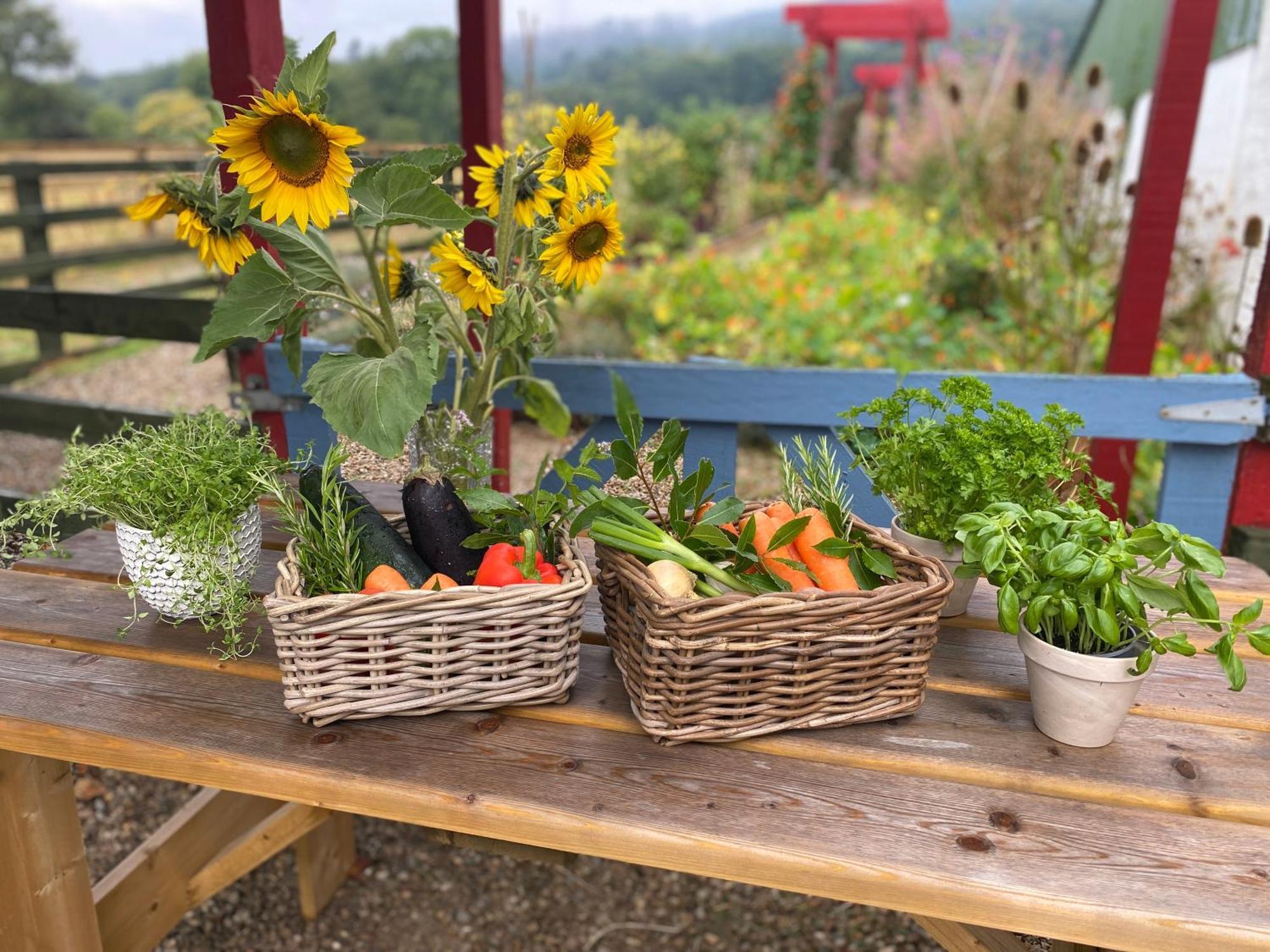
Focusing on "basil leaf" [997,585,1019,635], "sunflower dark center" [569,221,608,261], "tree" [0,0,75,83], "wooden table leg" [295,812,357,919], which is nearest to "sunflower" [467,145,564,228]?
"sunflower dark center" [569,221,608,261]

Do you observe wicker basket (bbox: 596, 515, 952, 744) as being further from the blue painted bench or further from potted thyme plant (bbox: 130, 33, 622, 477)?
the blue painted bench

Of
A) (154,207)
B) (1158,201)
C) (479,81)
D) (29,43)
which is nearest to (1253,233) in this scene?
(1158,201)

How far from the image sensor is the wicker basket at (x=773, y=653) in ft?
3.19

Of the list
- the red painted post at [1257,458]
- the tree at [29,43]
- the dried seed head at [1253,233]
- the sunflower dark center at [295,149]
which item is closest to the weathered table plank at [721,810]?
the sunflower dark center at [295,149]

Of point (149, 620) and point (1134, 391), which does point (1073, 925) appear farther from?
point (1134, 391)

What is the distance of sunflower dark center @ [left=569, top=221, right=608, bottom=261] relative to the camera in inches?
47.7

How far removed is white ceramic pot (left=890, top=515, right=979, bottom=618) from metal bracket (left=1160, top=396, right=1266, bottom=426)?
877mm

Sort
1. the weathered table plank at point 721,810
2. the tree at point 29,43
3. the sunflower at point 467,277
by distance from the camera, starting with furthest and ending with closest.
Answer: the tree at point 29,43 → the sunflower at point 467,277 → the weathered table plank at point 721,810

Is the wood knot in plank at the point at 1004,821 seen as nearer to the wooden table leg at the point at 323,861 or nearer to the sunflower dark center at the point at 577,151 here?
the sunflower dark center at the point at 577,151

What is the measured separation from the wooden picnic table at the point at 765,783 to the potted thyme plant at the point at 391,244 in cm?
36

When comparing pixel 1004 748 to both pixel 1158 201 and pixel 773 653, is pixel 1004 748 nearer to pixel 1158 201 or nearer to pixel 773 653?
pixel 773 653

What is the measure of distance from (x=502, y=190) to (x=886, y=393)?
3.33ft

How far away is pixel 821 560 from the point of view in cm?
111

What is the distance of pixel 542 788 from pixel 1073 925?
51cm
